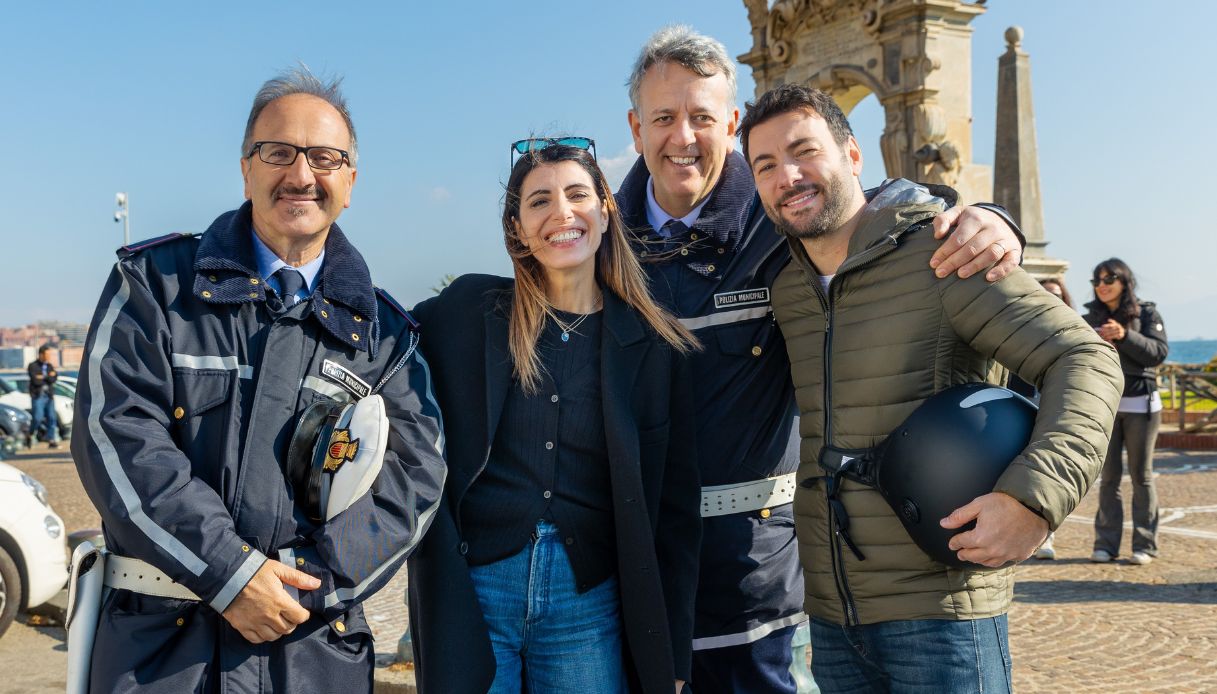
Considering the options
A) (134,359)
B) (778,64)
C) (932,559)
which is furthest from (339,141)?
(778,64)

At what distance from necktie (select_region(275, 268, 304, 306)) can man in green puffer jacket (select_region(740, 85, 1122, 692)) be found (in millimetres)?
1432

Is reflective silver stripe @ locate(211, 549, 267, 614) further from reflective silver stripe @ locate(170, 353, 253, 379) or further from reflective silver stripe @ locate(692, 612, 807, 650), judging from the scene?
reflective silver stripe @ locate(692, 612, 807, 650)

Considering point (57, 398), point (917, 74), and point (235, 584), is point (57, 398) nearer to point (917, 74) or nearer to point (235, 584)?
point (917, 74)

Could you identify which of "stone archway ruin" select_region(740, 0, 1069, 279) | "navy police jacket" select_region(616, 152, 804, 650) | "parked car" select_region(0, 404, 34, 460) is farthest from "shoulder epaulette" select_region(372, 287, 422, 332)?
"parked car" select_region(0, 404, 34, 460)

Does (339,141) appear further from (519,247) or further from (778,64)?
(778,64)

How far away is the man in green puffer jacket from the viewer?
2576mm

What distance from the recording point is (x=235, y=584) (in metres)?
2.59

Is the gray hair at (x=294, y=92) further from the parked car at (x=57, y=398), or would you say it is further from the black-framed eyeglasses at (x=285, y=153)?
the parked car at (x=57, y=398)

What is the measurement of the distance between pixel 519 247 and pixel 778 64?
13.3 metres

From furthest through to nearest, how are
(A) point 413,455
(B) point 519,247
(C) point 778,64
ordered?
(C) point 778,64
(B) point 519,247
(A) point 413,455

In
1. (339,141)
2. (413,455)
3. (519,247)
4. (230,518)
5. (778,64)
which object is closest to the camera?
(230,518)

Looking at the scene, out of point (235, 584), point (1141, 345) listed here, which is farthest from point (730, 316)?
point (1141, 345)

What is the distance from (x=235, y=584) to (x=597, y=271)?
147 cm

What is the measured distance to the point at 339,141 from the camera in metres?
3.14
